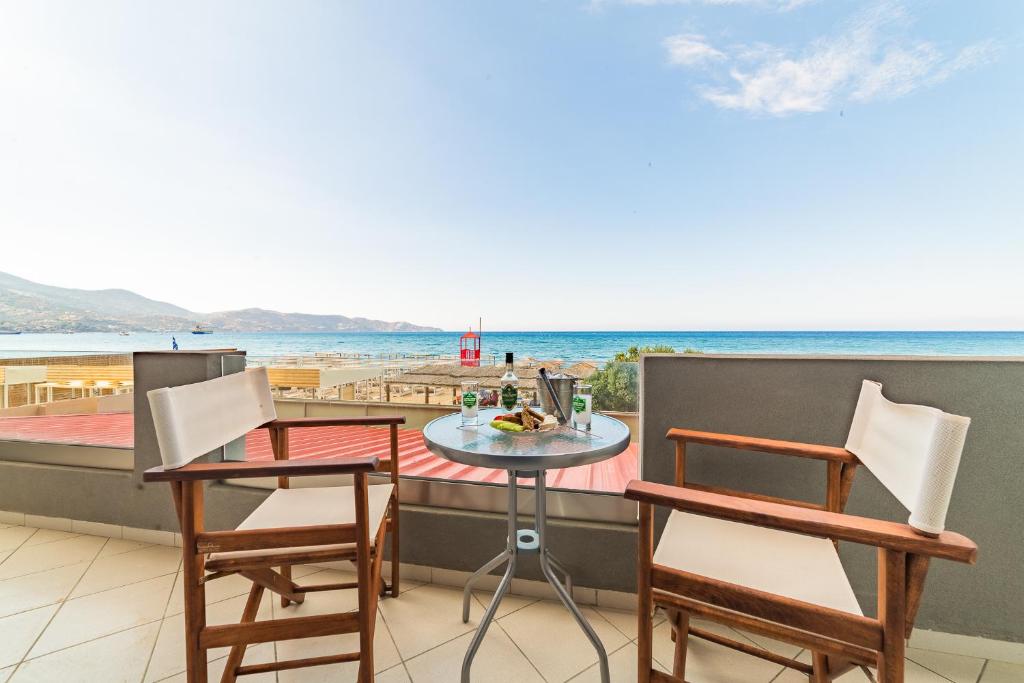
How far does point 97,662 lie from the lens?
1.39m

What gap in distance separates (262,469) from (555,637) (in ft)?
4.19

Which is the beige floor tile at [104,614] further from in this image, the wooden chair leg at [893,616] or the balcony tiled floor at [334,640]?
the wooden chair leg at [893,616]

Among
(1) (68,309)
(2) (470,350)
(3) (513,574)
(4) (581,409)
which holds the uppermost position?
(1) (68,309)

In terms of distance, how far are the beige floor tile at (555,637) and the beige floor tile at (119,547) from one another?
2.17 meters

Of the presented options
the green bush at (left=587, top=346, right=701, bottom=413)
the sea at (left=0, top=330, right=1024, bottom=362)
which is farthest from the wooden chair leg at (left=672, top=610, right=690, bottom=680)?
the sea at (left=0, top=330, right=1024, bottom=362)

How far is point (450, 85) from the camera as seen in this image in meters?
4.83

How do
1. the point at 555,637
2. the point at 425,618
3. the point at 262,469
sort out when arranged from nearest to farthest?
the point at 262,469, the point at 555,637, the point at 425,618

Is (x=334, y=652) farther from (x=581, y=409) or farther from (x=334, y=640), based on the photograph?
(x=581, y=409)

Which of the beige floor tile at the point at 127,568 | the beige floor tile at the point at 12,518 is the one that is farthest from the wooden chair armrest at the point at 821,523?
the beige floor tile at the point at 12,518

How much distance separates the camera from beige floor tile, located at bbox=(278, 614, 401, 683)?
1337mm

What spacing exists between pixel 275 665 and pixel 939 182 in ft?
61.2

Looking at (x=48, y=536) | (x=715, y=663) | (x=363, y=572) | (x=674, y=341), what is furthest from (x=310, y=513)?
(x=674, y=341)

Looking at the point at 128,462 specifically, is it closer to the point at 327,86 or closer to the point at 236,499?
the point at 236,499

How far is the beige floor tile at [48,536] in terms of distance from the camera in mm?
2223
